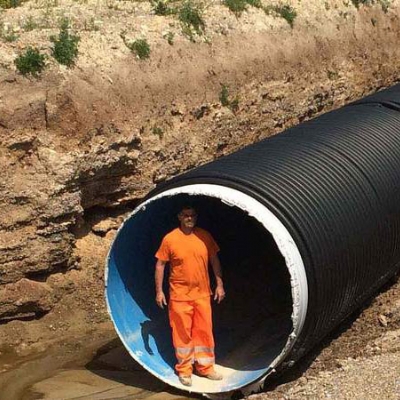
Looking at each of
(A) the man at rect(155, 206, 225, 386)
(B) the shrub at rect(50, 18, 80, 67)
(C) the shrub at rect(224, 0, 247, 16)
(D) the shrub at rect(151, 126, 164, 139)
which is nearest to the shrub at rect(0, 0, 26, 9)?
(B) the shrub at rect(50, 18, 80, 67)

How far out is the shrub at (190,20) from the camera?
11.2 metres

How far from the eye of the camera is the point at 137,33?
34.5ft

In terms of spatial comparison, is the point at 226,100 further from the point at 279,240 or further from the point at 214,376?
the point at 279,240

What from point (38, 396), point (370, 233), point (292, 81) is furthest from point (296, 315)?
point (292, 81)

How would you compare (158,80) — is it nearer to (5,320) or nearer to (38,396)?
(5,320)

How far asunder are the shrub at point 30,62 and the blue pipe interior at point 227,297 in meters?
2.23

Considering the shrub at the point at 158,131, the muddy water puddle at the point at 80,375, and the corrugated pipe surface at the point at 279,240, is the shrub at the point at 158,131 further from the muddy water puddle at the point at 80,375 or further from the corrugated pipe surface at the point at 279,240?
the muddy water puddle at the point at 80,375

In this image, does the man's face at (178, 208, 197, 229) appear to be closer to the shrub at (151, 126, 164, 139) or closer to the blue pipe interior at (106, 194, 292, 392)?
the blue pipe interior at (106, 194, 292, 392)

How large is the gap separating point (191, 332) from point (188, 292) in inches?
14.4

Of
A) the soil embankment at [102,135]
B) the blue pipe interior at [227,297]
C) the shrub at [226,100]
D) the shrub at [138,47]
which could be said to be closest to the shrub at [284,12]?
the soil embankment at [102,135]

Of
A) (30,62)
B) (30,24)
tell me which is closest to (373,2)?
(30,24)

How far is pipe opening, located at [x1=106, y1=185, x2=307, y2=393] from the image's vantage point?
6.88m

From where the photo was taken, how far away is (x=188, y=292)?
24.0 ft

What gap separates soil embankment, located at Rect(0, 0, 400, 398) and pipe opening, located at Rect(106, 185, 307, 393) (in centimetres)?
64
